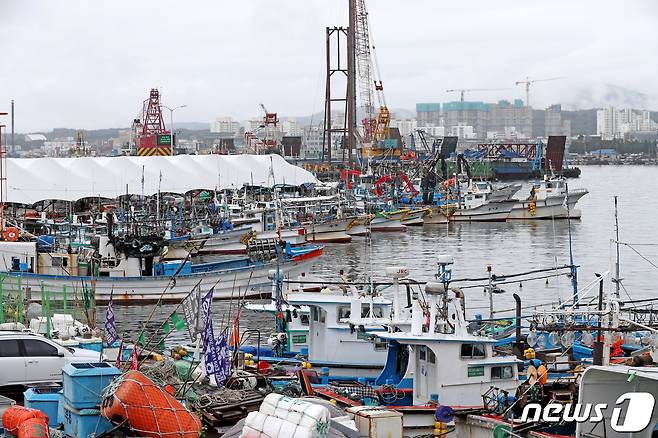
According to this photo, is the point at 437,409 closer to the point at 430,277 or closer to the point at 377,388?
the point at 377,388

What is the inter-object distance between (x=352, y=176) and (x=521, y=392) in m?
74.1

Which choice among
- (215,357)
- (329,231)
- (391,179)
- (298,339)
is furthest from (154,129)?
(215,357)

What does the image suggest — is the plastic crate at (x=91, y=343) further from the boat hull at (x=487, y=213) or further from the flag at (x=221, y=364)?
the boat hull at (x=487, y=213)

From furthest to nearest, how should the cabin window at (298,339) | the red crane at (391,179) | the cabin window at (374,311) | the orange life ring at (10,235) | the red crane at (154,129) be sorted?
1. the red crane at (154,129)
2. the red crane at (391,179)
3. the orange life ring at (10,235)
4. the cabin window at (298,339)
5. the cabin window at (374,311)

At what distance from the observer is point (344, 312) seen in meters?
22.3

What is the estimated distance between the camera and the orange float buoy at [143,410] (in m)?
14.1

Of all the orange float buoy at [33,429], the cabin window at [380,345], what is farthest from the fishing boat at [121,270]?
the orange float buoy at [33,429]

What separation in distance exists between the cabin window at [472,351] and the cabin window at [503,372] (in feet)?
1.26

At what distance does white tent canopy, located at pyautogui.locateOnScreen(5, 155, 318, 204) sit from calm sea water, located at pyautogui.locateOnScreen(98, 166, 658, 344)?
1141 cm

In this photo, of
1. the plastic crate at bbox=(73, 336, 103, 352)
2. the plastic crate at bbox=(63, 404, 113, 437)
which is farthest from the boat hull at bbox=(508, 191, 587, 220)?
the plastic crate at bbox=(63, 404, 113, 437)

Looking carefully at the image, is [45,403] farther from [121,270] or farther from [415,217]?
[415,217]

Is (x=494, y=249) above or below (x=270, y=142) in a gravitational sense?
below

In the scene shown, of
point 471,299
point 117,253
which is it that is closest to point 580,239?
point 471,299

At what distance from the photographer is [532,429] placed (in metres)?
14.8
